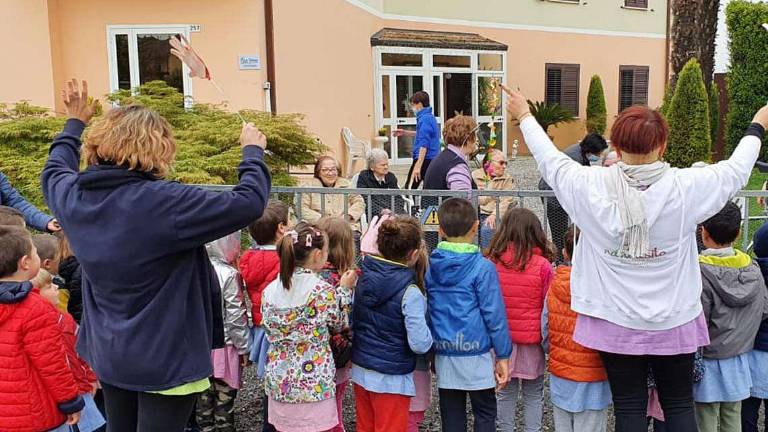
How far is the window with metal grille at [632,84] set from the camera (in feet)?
84.8

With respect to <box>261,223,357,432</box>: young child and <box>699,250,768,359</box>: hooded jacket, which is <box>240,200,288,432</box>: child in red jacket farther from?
<box>699,250,768,359</box>: hooded jacket

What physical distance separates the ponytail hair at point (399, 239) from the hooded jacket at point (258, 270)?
0.64 m

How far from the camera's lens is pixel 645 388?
10.5 feet

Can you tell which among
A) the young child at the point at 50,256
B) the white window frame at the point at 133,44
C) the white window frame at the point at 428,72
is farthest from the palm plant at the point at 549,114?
the young child at the point at 50,256

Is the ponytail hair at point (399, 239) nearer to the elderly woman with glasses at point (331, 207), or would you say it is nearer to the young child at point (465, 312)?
the young child at point (465, 312)

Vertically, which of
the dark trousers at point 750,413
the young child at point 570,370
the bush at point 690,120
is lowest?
the dark trousers at point 750,413

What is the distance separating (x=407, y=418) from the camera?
3.74 meters

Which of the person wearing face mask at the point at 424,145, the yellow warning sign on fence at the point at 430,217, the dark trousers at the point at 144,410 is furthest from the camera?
the person wearing face mask at the point at 424,145

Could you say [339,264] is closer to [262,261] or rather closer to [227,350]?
[262,261]

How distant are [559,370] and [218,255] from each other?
6.36ft

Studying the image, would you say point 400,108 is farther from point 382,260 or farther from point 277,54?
point 382,260

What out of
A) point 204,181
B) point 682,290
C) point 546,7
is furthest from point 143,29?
point 546,7

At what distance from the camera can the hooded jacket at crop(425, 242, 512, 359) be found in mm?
3561

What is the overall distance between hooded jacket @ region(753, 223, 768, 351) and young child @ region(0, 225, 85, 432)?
3263mm
